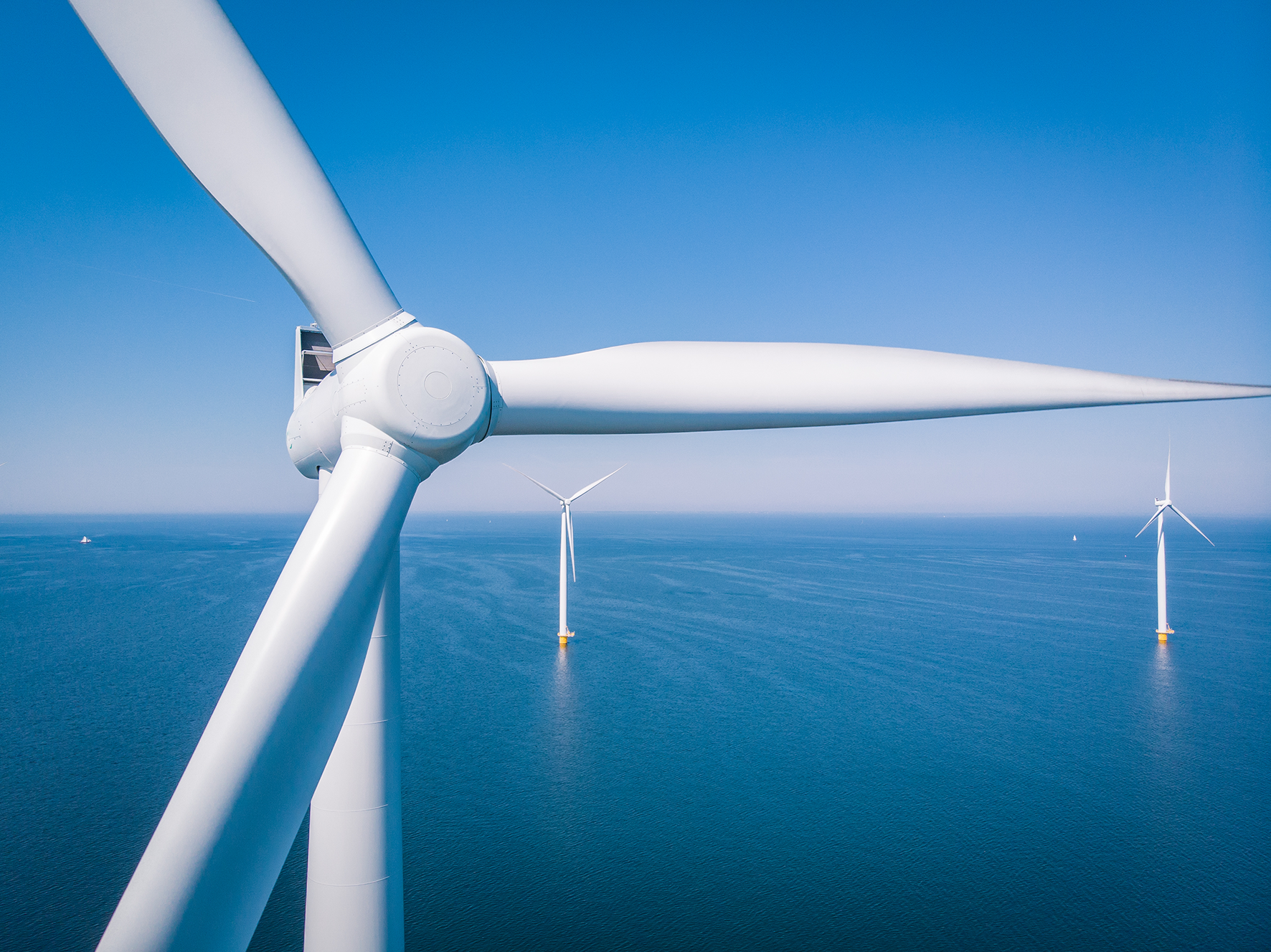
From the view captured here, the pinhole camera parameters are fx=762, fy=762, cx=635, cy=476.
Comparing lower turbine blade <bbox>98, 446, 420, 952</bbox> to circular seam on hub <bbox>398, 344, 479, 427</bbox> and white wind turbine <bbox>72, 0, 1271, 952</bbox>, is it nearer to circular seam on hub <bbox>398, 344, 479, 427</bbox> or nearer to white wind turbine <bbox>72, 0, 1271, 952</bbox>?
white wind turbine <bbox>72, 0, 1271, 952</bbox>

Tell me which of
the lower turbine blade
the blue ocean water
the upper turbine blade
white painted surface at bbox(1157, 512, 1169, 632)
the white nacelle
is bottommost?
the blue ocean water

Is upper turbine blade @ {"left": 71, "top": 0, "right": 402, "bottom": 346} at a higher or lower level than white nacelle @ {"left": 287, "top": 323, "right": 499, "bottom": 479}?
higher

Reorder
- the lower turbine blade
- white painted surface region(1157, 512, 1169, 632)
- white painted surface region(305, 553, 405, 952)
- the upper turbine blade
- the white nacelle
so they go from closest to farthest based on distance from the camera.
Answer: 1. the lower turbine blade
2. the upper turbine blade
3. the white nacelle
4. white painted surface region(305, 553, 405, 952)
5. white painted surface region(1157, 512, 1169, 632)

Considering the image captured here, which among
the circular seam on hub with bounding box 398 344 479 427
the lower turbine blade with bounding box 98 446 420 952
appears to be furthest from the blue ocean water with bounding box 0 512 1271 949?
the circular seam on hub with bounding box 398 344 479 427

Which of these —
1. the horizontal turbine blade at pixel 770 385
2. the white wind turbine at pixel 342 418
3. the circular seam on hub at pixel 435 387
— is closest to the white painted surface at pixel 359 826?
the white wind turbine at pixel 342 418

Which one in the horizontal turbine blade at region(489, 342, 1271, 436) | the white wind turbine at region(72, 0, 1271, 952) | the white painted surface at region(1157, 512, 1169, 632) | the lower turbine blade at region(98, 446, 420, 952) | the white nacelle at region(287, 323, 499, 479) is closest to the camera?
the lower turbine blade at region(98, 446, 420, 952)

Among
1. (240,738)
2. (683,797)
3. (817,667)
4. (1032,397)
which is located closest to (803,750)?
(683,797)

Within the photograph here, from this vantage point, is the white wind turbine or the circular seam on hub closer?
the white wind turbine

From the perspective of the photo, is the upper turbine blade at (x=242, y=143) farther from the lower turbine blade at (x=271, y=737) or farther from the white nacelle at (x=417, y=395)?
the lower turbine blade at (x=271, y=737)
